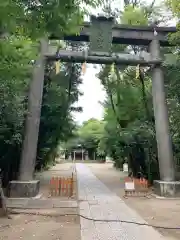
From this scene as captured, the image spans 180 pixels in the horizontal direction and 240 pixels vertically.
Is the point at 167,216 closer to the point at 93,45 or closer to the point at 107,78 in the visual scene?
the point at 93,45

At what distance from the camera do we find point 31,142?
12.3m

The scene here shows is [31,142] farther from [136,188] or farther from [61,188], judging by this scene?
[136,188]

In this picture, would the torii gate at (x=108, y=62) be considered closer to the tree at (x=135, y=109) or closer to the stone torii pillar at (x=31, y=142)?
the stone torii pillar at (x=31, y=142)

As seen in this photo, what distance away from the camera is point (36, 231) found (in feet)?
21.1

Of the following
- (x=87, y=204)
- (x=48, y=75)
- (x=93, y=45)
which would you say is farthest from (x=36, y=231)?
(x=48, y=75)

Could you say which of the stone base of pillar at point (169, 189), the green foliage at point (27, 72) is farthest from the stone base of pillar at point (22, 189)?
the stone base of pillar at point (169, 189)

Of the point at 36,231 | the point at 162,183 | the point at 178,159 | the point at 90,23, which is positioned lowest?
the point at 36,231

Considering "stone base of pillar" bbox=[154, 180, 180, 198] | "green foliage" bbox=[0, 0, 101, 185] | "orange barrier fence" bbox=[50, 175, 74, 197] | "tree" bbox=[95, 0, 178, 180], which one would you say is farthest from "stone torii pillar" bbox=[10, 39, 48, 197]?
"stone base of pillar" bbox=[154, 180, 180, 198]

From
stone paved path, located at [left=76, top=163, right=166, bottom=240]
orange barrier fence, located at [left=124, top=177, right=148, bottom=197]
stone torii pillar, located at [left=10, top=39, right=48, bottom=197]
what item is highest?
stone torii pillar, located at [left=10, top=39, right=48, bottom=197]

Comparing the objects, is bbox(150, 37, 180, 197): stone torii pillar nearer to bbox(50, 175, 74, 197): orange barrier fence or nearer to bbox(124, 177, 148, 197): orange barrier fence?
bbox(124, 177, 148, 197): orange barrier fence

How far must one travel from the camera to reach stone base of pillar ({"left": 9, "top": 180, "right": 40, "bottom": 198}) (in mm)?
11461

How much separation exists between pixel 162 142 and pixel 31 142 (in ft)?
18.8

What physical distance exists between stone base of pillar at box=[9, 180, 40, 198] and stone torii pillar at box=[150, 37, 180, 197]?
5.32 meters

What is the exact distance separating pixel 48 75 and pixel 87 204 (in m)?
7.82
